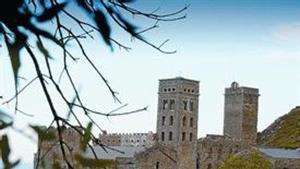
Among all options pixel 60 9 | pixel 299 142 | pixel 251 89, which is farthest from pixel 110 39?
pixel 251 89

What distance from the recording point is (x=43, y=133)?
237 cm

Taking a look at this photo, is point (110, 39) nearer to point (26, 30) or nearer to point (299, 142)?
point (26, 30)

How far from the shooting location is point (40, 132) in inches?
92.6

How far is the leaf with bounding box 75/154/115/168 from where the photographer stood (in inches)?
95.3

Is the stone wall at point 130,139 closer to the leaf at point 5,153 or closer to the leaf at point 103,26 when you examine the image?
the leaf at point 103,26

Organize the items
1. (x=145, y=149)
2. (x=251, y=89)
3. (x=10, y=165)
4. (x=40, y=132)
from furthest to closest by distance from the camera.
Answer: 1. (x=251, y=89)
2. (x=145, y=149)
3. (x=40, y=132)
4. (x=10, y=165)

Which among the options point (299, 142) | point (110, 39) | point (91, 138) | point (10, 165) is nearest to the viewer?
point (10, 165)

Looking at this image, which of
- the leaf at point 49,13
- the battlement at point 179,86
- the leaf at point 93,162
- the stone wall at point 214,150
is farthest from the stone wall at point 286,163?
the leaf at point 49,13

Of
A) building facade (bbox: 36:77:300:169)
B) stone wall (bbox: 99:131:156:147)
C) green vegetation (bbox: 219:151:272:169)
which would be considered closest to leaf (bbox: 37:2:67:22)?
green vegetation (bbox: 219:151:272:169)

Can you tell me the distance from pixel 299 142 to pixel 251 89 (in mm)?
12398

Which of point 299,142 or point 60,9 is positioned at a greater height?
point 299,142

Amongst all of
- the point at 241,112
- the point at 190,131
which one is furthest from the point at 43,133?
the point at 241,112

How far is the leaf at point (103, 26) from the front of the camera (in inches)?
103

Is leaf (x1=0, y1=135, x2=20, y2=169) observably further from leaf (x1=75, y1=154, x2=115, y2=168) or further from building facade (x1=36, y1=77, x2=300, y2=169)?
building facade (x1=36, y1=77, x2=300, y2=169)
